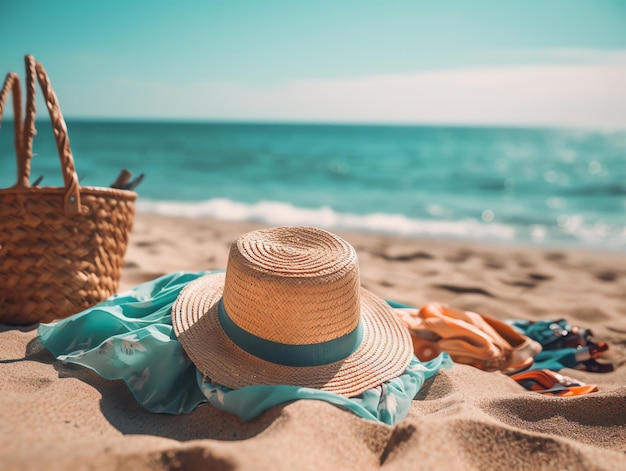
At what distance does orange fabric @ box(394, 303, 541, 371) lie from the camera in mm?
2752

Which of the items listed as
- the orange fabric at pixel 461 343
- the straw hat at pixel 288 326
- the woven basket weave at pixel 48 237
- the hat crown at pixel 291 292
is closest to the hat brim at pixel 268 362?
the straw hat at pixel 288 326

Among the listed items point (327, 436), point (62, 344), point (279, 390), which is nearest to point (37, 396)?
point (62, 344)

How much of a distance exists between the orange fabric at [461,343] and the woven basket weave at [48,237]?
1.73 m

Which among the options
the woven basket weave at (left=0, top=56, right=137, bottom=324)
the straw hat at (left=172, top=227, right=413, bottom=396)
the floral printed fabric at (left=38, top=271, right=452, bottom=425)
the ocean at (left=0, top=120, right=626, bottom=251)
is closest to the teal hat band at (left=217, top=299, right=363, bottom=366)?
the straw hat at (left=172, top=227, right=413, bottom=396)

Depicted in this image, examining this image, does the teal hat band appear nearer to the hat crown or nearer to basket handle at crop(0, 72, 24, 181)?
the hat crown

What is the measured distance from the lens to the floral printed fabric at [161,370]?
1814mm

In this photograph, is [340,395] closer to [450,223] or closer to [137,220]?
[137,220]

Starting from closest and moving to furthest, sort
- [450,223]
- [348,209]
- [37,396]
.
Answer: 1. [37,396]
2. [450,223]
3. [348,209]

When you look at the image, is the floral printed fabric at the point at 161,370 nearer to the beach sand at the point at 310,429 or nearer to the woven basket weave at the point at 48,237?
the beach sand at the point at 310,429

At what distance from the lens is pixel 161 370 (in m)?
2.01

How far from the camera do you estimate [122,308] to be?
8.02ft

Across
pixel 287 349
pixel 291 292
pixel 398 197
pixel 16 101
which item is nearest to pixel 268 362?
pixel 287 349

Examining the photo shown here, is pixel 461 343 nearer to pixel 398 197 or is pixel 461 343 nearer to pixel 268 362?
pixel 268 362

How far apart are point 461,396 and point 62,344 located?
1.76 m
